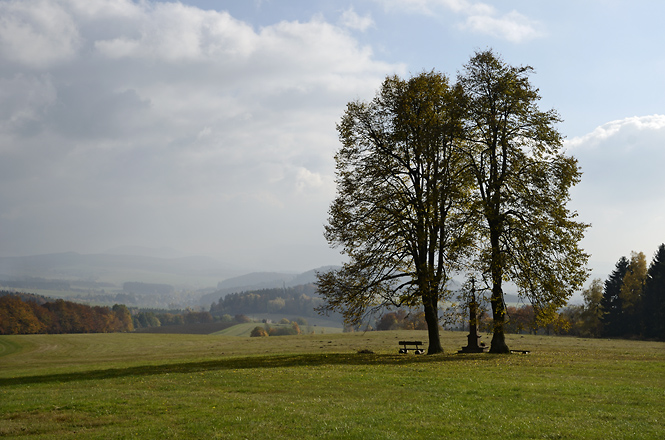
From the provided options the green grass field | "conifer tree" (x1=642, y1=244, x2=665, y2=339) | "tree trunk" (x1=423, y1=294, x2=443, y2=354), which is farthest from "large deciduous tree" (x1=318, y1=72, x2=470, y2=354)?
"conifer tree" (x1=642, y1=244, x2=665, y2=339)

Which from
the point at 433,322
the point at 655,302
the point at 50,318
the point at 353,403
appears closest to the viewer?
the point at 353,403

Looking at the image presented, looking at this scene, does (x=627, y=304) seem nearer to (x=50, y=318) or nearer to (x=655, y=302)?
(x=655, y=302)

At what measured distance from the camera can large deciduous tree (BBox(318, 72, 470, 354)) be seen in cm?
3422

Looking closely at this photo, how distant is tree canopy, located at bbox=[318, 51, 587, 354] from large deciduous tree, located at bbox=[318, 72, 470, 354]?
80 millimetres

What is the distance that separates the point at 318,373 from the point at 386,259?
39.1 feet

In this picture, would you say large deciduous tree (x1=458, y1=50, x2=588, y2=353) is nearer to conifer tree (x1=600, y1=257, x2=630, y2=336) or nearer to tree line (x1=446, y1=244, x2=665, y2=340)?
tree line (x1=446, y1=244, x2=665, y2=340)

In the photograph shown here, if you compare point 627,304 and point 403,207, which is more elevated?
point 403,207

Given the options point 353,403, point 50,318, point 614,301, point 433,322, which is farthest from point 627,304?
point 50,318

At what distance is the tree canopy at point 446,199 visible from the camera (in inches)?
1275

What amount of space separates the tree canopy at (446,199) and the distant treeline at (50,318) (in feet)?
417

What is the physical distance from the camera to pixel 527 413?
15.3m

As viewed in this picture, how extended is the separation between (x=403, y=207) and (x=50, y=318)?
138m

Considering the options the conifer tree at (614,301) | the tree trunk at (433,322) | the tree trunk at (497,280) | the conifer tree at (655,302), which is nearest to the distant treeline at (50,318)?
the tree trunk at (433,322)

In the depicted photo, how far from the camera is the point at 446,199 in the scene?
3491cm
